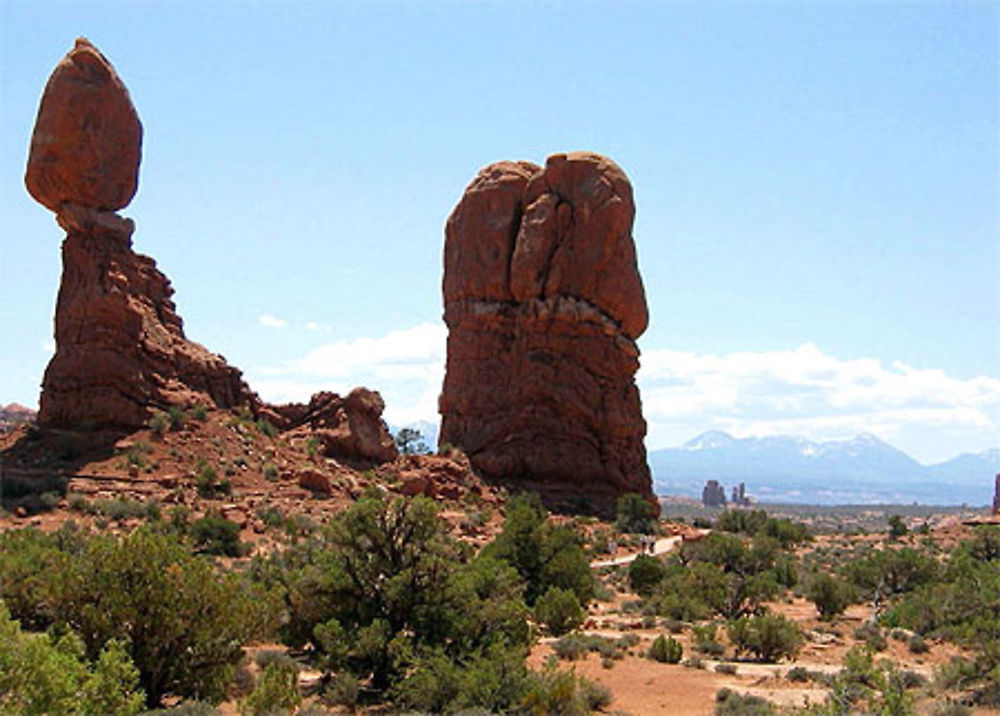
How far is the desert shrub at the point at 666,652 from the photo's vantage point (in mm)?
18688

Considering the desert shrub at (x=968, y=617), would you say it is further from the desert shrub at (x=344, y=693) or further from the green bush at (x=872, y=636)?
the desert shrub at (x=344, y=693)

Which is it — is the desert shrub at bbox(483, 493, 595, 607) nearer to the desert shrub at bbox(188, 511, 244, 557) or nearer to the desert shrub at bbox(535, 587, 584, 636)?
the desert shrub at bbox(535, 587, 584, 636)

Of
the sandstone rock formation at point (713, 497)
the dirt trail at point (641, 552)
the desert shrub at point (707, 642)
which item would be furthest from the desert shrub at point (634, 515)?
the sandstone rock formation at point (713, 497)

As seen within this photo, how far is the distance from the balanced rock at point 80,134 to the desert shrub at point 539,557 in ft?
61.4

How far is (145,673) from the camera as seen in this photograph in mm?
13094

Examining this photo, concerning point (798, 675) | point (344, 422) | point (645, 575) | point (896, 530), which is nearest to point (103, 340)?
point (344, 422)

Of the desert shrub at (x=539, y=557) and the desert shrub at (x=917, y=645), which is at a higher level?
the desert shrub at (x=539, y=557)

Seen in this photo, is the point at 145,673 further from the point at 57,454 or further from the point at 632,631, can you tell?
the point at 57,454

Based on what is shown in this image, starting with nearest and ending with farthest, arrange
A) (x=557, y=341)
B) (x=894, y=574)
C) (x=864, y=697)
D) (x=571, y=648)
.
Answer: (x=864, y=697) → (x=571, y=648) → (x=894, y=574) → (x=557, y=341)

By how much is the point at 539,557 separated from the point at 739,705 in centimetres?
1057

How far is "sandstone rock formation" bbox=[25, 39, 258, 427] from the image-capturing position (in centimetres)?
3288

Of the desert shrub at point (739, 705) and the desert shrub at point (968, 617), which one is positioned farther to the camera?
the desert shrub at point (968, 617)

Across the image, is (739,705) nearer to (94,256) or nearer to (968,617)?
(968,617)

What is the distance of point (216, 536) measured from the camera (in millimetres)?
27406
